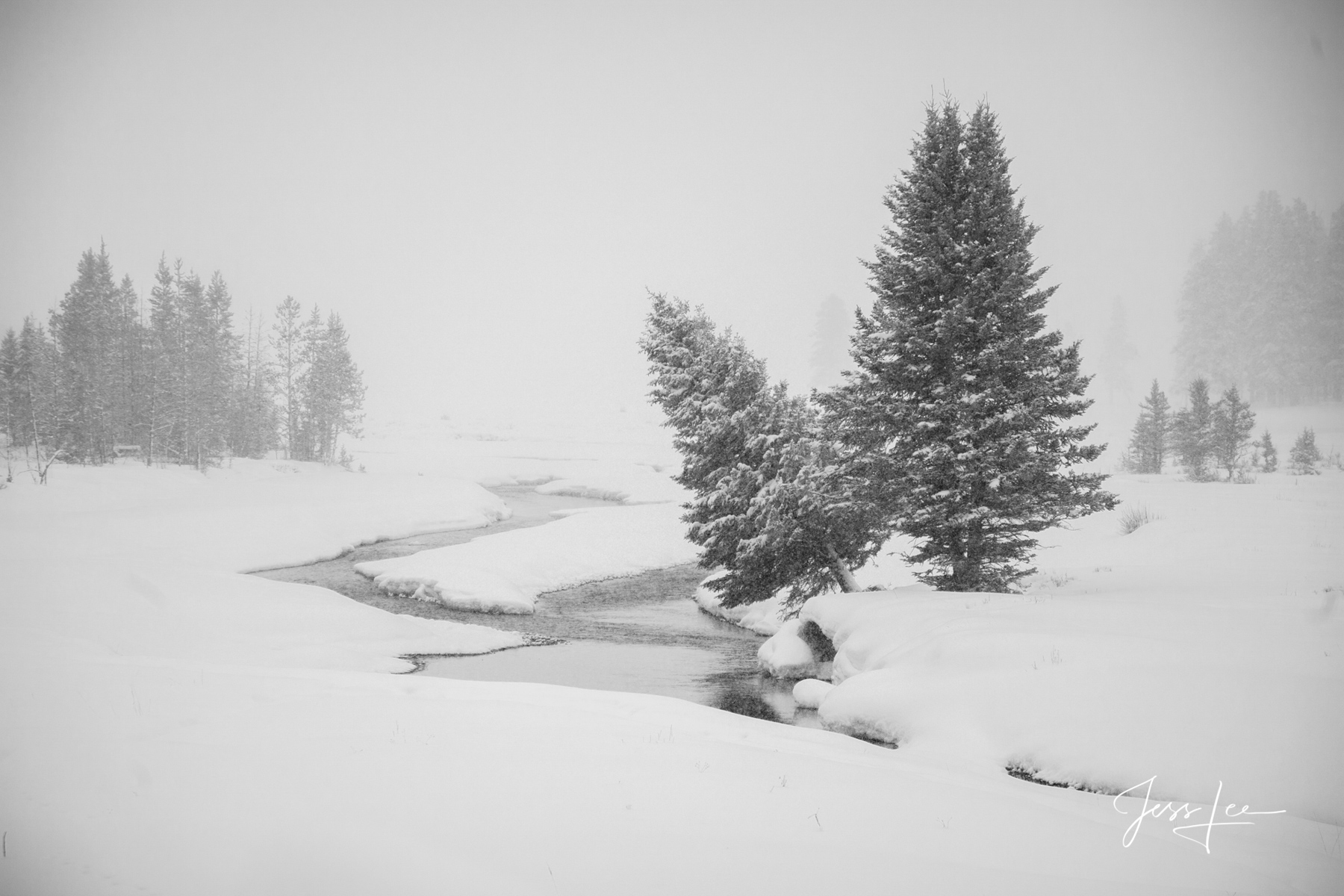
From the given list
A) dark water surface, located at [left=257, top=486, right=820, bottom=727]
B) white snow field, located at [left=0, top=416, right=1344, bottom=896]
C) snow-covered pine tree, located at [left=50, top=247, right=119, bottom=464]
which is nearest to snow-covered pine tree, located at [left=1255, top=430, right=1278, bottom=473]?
white snow field, located at [left=0, top=416, right=1344, bottom=896]

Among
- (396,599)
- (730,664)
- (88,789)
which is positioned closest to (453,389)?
(396,599)

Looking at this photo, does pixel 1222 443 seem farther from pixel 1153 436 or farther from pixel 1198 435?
pixel 1153 436

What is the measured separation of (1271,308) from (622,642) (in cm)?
6733

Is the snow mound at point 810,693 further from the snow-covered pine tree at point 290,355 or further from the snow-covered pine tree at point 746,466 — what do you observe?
the snow-covered pine tree at point 290,355

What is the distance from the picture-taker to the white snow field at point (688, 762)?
13.3 ft

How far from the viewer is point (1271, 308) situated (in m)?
54.2

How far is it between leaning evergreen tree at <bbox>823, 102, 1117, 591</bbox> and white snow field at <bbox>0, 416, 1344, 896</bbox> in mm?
2014

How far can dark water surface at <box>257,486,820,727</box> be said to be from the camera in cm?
1316

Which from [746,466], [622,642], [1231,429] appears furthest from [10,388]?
[1231,429]

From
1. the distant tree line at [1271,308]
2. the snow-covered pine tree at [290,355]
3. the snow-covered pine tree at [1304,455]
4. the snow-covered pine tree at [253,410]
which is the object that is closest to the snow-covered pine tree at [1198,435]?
the snow-covered pine tree at [1304,455]

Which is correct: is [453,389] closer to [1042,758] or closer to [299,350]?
[299,350]

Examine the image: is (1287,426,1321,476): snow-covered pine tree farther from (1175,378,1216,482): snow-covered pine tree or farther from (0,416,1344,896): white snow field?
(0,416,1344,896): white snow field

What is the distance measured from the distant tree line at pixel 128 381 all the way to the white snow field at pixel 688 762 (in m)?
35.2

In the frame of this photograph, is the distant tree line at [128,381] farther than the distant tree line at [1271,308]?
No
